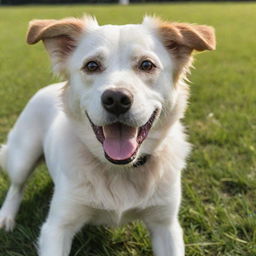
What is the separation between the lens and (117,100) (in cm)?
240

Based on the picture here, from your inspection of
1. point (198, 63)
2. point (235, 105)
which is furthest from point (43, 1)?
point (235, 105)

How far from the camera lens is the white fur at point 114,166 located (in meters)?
2.72

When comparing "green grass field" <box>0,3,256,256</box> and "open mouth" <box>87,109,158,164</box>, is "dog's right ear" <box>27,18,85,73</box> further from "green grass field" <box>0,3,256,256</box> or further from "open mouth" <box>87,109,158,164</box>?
"green grass field" <box>0,3,256,256</box>

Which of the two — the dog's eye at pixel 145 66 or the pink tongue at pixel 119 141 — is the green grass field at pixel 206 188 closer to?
the pink tongue at pixel 119 141

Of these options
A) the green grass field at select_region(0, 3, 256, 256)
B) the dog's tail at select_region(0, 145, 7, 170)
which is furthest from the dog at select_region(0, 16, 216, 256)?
the dog's tail at select_region(0, 145, 7, 170)

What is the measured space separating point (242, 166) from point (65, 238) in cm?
195

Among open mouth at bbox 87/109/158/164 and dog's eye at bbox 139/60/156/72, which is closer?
open mouth at bbox 87/109/158/164

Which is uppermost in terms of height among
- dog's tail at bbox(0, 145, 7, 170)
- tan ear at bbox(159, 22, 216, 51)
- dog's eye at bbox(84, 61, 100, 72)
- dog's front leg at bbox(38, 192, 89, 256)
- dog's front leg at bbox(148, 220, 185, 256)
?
tan ear at bbox(159, 22, 216, 51)

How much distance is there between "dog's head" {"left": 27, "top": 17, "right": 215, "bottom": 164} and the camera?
2520 millimetres

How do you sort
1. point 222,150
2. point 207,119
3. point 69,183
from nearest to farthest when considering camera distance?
point 69,183 → point 222,150 → point 207,119

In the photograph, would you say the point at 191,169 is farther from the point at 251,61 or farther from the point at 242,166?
the point at 251,61

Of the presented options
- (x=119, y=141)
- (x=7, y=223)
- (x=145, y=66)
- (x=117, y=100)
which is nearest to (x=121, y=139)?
(x=119, y=141)

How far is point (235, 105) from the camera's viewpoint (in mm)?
5816

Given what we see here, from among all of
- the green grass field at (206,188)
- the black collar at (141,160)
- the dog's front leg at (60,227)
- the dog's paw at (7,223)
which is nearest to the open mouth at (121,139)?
the black collar at (141,160)
